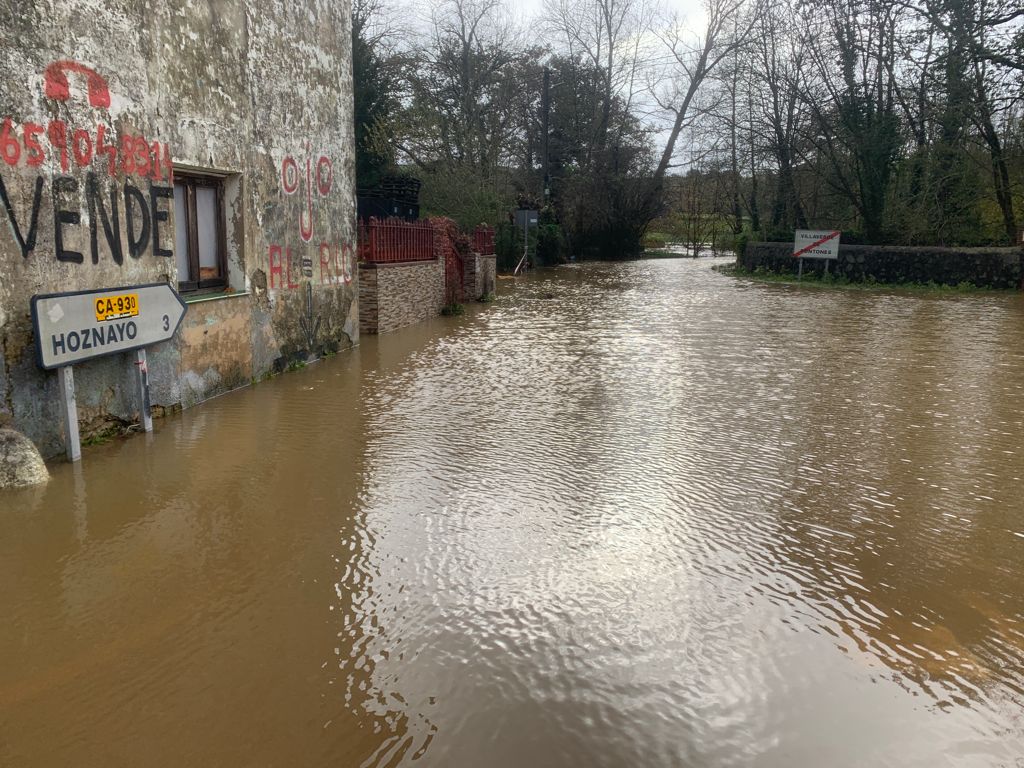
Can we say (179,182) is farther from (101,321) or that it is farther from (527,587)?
(527,587)

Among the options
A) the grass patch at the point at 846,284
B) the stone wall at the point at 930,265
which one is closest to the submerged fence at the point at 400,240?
the grass patch at the point at 846,284

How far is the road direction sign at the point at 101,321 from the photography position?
18.0 feet

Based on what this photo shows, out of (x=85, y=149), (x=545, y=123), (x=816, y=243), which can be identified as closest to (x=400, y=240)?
(x=85, y=149)

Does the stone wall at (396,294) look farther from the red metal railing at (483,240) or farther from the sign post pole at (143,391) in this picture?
the sign post pole at (143,391)

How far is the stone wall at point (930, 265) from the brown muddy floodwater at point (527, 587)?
628 inches

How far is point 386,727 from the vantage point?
2.90m

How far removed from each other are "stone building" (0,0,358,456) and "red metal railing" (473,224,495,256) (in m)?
8.08

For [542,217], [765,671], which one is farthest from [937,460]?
[542,217]

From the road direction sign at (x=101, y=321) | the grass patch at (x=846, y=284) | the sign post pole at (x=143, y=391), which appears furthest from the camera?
the grass patch at (x=846, y=284)

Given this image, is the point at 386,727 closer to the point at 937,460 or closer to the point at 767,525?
the point at 767,525

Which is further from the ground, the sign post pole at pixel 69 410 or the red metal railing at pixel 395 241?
the red metal railing at pixel 395 241

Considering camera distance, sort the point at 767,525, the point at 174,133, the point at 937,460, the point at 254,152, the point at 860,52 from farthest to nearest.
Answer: the point at 860,52 → the point at 254,152 → the point at 174,133 → the point at 937,460 → the point at 767,525

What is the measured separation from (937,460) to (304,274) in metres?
7.36

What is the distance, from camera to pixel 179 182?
25.9ft
